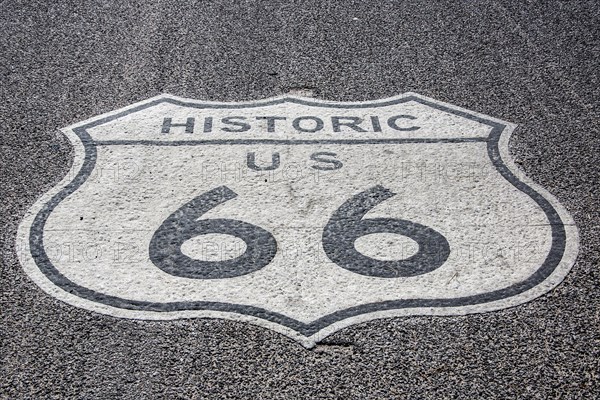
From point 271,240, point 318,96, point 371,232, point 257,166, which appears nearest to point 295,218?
point 271,240

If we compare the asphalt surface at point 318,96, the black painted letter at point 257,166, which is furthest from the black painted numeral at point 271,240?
the asphalt surface at point 318,96

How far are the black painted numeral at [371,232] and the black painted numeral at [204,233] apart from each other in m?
0.33

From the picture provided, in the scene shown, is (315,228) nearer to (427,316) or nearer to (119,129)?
(427,316)

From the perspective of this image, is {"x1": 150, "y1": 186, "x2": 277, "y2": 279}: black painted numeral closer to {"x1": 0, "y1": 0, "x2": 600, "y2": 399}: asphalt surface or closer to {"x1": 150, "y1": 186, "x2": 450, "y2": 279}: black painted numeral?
{"x1": 150, "y1": 186, "x2": 450, "y2": 279}: black painted numeral

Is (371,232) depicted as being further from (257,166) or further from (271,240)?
(257,166)

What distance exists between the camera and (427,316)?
3.90m

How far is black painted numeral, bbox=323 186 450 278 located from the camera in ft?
13.8

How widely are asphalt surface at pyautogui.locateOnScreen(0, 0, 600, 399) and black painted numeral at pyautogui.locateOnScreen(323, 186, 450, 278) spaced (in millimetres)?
384

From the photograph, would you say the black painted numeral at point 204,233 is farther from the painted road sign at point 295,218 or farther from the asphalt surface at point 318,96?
the asphalt surface at point 318,96

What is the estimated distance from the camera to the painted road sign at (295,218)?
13.2 feet

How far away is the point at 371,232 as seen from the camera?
4.46m

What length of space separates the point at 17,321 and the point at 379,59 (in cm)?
354

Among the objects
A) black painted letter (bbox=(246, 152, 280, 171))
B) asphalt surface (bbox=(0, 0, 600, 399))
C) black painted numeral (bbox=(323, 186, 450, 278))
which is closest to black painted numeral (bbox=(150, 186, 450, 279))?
black painted numeral (bbox=(323, 186, 450, 278))

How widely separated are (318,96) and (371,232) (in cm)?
165
